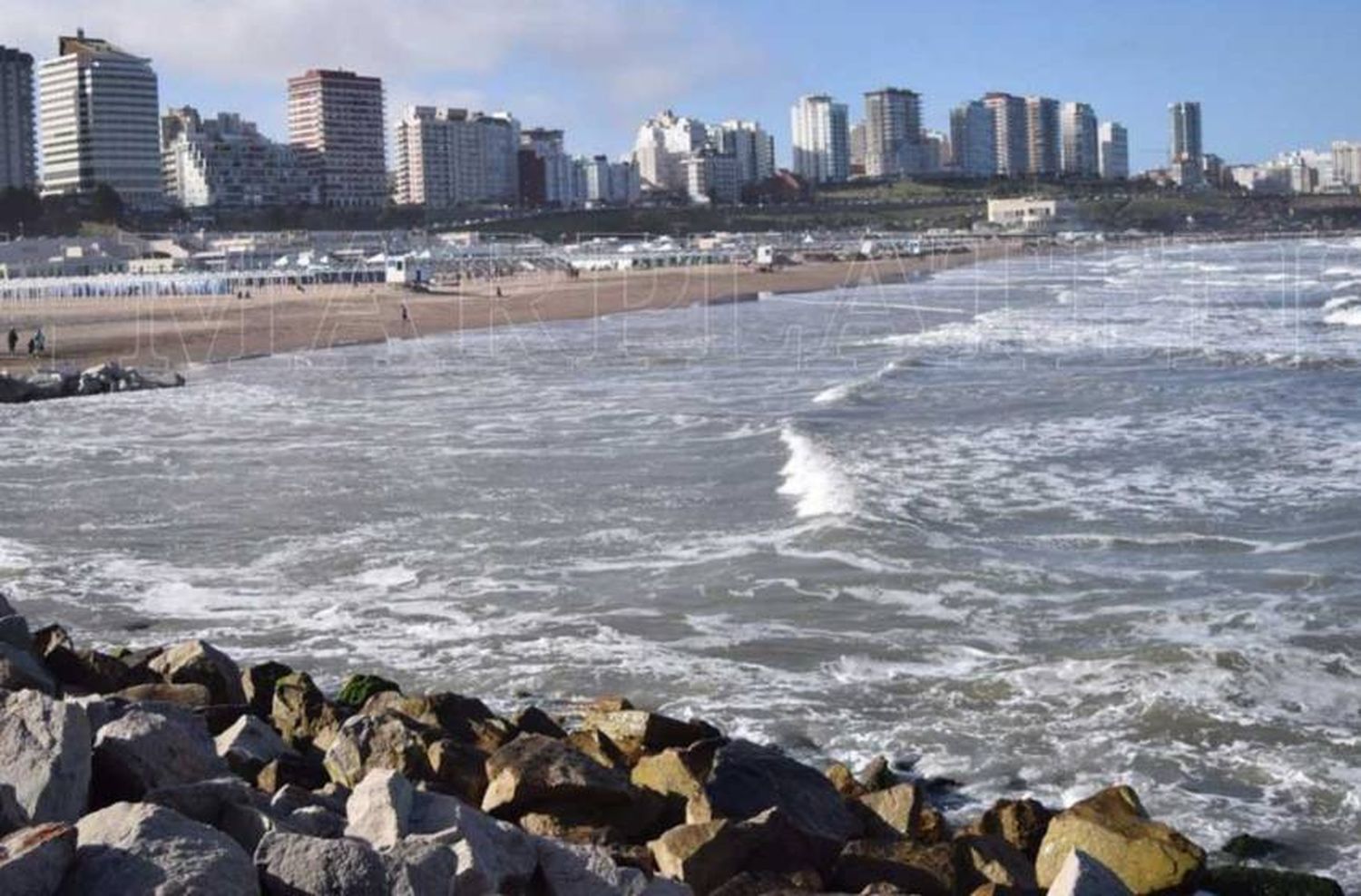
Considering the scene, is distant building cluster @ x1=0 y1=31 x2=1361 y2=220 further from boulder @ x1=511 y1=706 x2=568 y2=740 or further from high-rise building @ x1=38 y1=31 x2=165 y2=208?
boulder @ x1=511 y1=706 x2=568 y2=740

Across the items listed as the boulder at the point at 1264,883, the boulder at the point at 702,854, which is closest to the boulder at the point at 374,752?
the boulder at the point at 702,854

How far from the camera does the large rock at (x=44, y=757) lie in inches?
188

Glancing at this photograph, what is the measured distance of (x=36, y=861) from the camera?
151 inches

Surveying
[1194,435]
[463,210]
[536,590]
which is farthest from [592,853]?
[463,210]

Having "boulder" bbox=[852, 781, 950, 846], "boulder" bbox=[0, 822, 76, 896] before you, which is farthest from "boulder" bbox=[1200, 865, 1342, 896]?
"boulder" bbox=[0, 822, 76, 896]

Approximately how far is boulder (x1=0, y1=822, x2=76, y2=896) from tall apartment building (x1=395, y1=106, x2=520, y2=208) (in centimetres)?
17372

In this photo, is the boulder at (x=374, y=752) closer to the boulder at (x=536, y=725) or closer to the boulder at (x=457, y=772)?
the boulder at (x=457, y=772)

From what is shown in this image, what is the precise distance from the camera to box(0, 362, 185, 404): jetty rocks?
2798cm

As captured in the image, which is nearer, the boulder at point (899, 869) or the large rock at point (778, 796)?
the boulder at point (899, 869)

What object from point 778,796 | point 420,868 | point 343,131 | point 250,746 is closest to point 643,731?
point 778,796

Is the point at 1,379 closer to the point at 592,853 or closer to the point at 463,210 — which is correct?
the point at 592,853

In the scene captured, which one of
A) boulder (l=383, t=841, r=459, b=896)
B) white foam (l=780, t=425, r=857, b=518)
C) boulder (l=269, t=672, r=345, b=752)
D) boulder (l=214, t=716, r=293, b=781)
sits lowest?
boulder (l=269, t=672, r=345, b=752)

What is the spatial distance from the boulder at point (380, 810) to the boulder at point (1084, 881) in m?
1.99

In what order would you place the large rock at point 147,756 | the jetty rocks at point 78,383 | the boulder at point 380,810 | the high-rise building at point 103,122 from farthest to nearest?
1. the high-rise building at point 103,122
2. the jetty rocks at point 78,383
3. the large rock at point 147,756
4. the boulder at point 380,810
